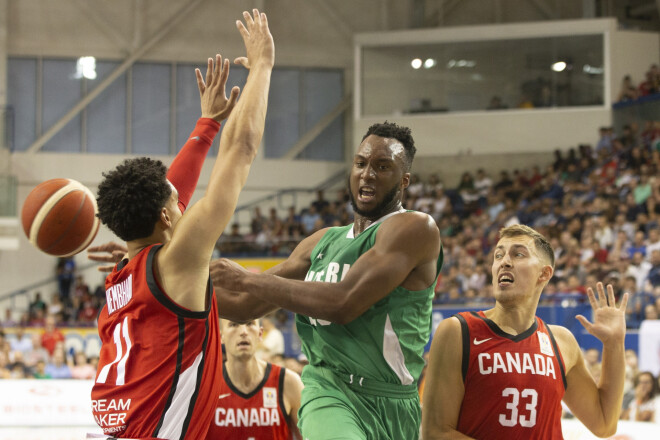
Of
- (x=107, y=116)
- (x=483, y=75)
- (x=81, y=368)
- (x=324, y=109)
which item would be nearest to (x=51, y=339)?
(x=81, y=368)

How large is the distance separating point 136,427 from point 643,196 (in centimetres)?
1316

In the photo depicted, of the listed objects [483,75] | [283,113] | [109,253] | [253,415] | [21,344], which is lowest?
[21,344]

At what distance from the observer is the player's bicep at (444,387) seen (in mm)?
3795

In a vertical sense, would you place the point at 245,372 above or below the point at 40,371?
above

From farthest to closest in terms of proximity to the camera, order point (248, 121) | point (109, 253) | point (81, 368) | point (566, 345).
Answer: point (81, 368) → point (566, 345) → point (109, 253) → point (248, 121)

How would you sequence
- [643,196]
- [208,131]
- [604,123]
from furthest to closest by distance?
1. [604,123]
2. [643,196]
3. [208,131]

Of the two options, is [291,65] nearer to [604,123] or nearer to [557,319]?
[604,123]

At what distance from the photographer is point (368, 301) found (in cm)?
319

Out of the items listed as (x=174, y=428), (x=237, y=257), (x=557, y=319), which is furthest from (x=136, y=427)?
(x=237, y=257)

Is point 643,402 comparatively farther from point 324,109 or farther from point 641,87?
point 324,109

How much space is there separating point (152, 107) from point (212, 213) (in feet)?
A: 64.9

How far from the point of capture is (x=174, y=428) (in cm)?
292

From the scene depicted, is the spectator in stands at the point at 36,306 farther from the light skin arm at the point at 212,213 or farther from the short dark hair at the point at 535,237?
the light skin arm at the point at 212,213

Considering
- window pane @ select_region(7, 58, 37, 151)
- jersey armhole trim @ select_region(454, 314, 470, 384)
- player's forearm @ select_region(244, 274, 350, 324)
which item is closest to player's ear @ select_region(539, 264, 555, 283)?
jersey armhole trim @ select_region(454, 314, 470, 384)
